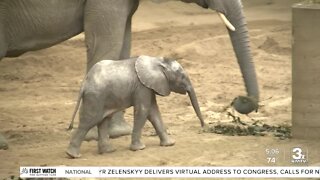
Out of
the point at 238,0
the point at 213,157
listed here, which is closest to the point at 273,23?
the point at 238,0

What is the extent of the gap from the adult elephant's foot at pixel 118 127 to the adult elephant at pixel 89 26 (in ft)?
1.93

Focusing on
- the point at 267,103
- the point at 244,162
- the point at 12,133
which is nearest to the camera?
the point at 244,162

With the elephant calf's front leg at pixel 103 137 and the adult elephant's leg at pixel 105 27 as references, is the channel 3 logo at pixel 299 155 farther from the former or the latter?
the adult elephant's leg at pixel 105 27

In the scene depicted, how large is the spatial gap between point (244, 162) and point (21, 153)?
1.84 m

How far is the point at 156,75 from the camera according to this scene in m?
6.82

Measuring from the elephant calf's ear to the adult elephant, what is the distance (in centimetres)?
56

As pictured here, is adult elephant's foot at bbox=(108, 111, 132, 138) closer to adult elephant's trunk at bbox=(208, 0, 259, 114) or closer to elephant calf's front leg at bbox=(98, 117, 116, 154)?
elephant calf's front leg at bbox=(98, 117, 116, 154)

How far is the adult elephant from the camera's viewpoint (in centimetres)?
728

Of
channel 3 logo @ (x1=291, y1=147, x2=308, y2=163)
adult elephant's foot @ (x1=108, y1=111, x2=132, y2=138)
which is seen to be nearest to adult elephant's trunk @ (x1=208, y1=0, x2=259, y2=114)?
channel 3 logo @ (x1=291, y1=147, x2=308, y2=163)

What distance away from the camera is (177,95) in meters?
9.32

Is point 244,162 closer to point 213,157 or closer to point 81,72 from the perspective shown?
point 213,157

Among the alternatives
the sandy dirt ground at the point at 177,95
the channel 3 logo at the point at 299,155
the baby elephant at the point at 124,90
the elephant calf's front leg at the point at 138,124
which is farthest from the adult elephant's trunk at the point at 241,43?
the elephant calf's front leg at the point at 138,124

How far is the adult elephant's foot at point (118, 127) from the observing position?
759 cm

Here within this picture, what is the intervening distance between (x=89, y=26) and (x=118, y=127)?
965 mm
